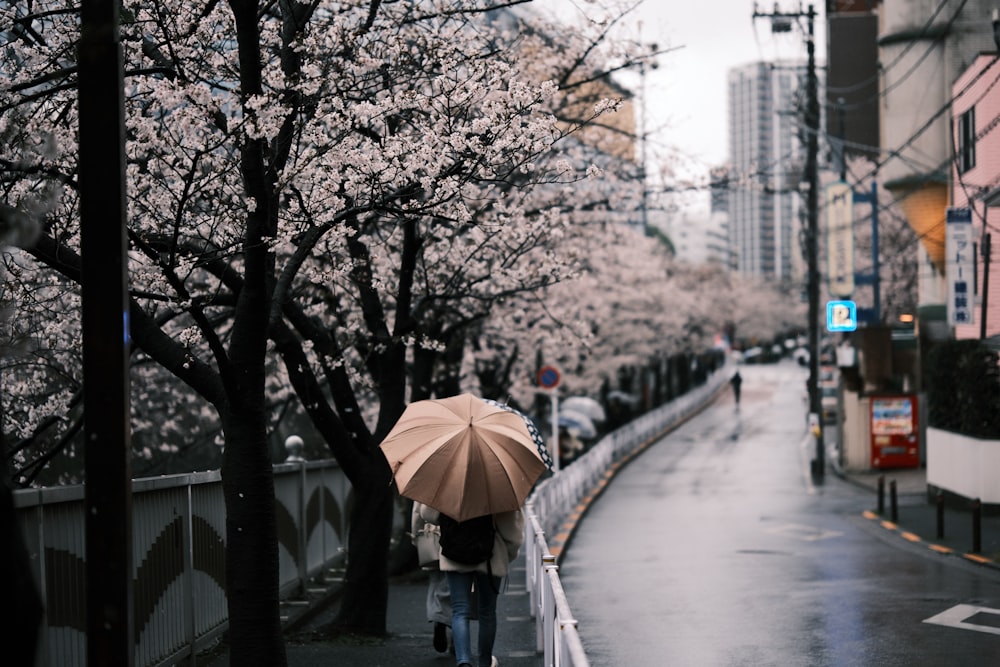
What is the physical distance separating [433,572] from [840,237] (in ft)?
93.9

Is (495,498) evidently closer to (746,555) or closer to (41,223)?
(41,223)

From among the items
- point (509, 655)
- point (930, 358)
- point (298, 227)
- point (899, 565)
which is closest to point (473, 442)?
point (298, 227)

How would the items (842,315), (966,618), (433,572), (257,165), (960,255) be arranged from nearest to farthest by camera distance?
(257,165)
(433,572)
(966,618)
(960,255)
(842,315)

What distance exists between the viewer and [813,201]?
36.0 metres

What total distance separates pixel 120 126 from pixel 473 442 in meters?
3.95

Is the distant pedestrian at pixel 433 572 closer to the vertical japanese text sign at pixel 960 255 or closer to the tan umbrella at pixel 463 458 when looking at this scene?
the tan umbrella at pixel 463 458

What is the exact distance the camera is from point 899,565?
671 inches

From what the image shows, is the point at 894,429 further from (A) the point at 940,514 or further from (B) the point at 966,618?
(B) the point at 966,618

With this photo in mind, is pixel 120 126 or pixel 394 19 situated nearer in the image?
pixel 120 126

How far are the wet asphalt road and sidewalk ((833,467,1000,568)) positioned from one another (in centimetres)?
42

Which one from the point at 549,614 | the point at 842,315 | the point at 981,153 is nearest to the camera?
the point at 549,614

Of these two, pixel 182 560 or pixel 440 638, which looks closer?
pixel 182 560

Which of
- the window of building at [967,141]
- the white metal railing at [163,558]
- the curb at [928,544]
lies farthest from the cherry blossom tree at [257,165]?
the window of building at [967,141]

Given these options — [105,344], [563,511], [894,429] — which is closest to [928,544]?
[563,511]
